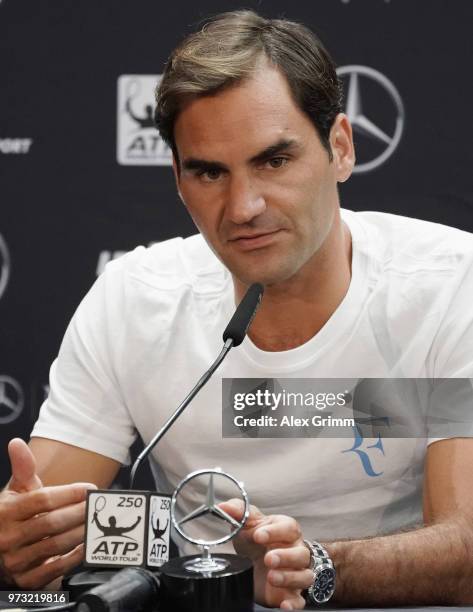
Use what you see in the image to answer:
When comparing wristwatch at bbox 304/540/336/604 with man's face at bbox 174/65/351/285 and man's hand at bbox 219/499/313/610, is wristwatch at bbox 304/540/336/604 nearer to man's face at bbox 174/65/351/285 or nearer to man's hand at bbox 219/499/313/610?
man's hand at bbox 219/499/313/610

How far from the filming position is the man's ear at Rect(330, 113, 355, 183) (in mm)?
1853

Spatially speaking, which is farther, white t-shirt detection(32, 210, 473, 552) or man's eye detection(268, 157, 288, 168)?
white t-shirt detection(32, 210, 473, 552)

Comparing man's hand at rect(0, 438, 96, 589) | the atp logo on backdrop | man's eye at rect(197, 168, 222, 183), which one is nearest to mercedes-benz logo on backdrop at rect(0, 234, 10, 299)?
the atp logo on backdrop

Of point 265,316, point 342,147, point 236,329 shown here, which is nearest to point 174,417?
point 236,329

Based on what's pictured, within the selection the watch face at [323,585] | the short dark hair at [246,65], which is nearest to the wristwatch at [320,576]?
the watch face at [323,585]

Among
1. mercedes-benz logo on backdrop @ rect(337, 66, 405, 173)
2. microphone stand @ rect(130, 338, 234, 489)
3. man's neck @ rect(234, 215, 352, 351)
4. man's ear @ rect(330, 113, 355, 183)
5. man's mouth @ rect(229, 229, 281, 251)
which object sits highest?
mercedes-benz logo on backdrop @ rect(337, 66, 405, 173)

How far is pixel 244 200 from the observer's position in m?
1.63

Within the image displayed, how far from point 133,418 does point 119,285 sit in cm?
26

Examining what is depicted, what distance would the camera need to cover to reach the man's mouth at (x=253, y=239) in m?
1.66

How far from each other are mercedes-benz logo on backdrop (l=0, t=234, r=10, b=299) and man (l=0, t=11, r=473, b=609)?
17.9 inches

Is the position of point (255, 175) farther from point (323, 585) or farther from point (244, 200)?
point (323, 585)

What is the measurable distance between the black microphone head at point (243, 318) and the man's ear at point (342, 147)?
1.80 feet

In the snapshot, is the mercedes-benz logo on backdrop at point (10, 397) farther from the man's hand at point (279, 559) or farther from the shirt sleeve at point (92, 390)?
the man's hand at point (279, 559)

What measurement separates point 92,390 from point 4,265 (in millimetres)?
607
